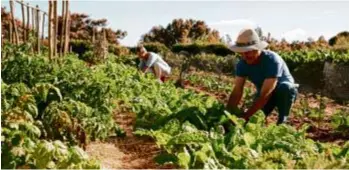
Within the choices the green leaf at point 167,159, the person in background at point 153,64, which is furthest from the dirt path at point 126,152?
the person in background at point 153,64

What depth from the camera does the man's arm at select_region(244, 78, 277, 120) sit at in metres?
5.53

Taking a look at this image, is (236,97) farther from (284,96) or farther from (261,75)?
(284,96)

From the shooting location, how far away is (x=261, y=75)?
19.5ft

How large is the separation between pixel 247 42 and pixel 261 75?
45cm

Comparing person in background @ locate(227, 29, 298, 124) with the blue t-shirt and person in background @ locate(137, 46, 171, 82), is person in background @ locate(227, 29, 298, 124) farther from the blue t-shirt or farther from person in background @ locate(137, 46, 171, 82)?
person in background @ locate(137, 46, 171, 82)

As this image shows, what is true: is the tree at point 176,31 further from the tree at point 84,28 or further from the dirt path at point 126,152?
the dirt path at point 126,152

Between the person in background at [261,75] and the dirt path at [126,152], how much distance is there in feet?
2.88

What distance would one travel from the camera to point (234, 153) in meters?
4.10

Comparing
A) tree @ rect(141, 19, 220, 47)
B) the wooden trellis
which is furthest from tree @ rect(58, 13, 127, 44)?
the wooden trellis

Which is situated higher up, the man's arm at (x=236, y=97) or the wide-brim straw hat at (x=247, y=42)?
the wide-brim straw hat at (x=247, y=42)

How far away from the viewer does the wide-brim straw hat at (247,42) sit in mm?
5609

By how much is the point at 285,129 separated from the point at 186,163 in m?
1.09

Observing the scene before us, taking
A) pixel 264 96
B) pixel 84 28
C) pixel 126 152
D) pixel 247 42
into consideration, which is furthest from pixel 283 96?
pixel 84 28

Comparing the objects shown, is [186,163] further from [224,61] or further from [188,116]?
[224,61]
